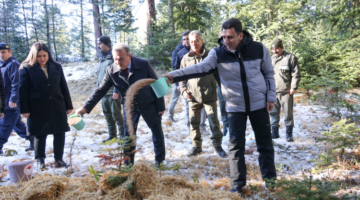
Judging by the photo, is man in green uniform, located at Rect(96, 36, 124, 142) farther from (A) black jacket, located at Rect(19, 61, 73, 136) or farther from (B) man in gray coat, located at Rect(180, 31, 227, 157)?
(B) man in gray coat, located at Rect(180, 31, 227, 157)

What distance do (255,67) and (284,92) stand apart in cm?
293

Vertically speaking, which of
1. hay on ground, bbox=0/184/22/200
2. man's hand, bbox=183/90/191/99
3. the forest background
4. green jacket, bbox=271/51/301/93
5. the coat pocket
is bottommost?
hay on ground, bbox=0/184/22/200

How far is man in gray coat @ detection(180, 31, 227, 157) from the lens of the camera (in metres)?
4.02

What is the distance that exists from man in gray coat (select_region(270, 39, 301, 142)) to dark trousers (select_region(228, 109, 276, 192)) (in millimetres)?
2553

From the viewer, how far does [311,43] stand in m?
8.55

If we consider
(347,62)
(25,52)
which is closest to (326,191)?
(347,62)

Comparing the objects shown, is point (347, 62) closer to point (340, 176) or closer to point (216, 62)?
point (340, 176)

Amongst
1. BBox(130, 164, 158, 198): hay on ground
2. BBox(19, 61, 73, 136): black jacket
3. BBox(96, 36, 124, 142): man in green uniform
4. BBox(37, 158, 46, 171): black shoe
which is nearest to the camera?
BBox(130, 164, 158, 198): hay on ground

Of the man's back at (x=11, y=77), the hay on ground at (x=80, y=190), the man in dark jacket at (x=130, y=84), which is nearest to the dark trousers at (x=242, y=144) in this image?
the man in dark jacket at (x=130, y=84)

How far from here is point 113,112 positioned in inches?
195

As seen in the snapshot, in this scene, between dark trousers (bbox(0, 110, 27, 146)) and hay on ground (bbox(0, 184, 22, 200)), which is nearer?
hay on ground (bbox(0, 184, 22, 200))

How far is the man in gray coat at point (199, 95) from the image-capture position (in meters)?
4.02

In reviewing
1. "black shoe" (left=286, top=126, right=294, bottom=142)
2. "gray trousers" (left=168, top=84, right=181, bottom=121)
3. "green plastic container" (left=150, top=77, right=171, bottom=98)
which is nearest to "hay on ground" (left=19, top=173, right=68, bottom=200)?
"green plastic container" (left=150, top=77, right=171, bottom=98)

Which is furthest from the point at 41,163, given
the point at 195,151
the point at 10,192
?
the point at 195,151
